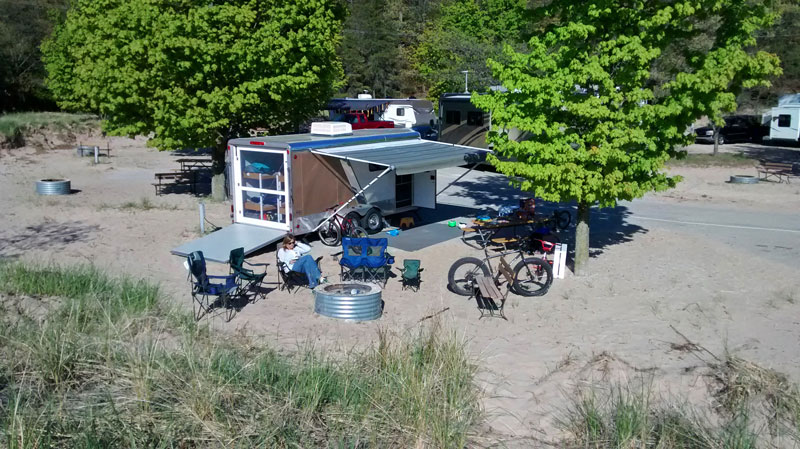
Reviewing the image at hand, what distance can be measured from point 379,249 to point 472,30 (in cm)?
4176

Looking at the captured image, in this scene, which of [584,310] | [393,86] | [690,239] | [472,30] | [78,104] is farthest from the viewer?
[393,86]

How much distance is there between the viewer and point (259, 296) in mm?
11250

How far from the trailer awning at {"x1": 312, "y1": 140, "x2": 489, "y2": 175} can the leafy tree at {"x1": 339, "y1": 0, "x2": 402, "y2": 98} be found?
41.2m

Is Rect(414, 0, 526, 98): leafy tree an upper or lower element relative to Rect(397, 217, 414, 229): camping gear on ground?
upper

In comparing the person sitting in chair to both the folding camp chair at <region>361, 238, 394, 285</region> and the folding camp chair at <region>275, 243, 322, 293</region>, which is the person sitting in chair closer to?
the folding camp chair at <region>275, 243, 322, 293</region>

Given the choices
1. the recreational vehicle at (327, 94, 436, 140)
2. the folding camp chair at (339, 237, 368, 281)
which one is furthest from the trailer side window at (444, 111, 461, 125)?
the folding camp chair at (339, 237, 368, 281)

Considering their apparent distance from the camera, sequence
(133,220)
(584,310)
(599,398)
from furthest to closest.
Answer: (133,220) < (584,310) < (599,398)

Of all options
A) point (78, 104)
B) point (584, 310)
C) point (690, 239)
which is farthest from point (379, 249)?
point (78, 104)

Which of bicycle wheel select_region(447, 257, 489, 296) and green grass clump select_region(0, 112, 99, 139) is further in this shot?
green grass clump select_region(0, 112, 99, 139)

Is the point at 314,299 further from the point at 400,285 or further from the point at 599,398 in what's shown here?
the point at 599,398

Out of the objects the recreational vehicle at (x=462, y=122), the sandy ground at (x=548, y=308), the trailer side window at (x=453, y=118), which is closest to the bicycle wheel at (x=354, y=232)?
the sandy ground at (x=548, y=308)

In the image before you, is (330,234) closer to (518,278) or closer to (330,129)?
(330,129)

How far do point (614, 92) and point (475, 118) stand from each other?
15.5 metres

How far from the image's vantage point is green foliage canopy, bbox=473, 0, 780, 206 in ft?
37.1
